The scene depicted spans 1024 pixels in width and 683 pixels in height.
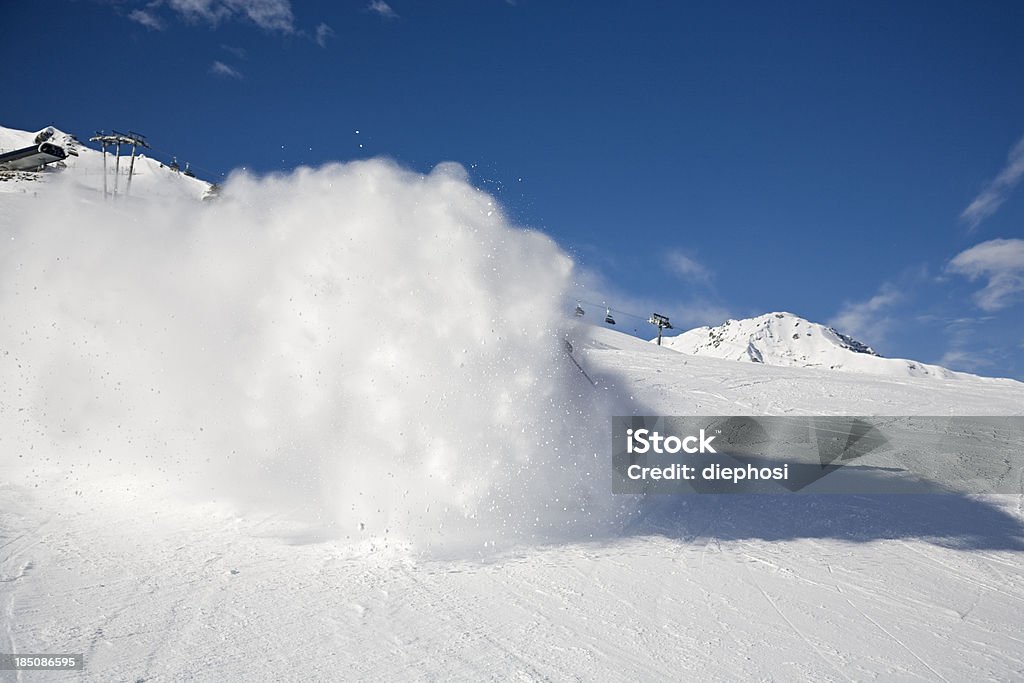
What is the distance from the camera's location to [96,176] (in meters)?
57.2

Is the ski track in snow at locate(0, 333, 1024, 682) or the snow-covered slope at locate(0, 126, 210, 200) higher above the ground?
the snow-covered slope at locate(0, 126, 210, 200)

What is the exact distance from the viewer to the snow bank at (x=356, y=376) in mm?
7672

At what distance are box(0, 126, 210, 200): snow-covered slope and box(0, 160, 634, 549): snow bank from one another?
7.50 meters

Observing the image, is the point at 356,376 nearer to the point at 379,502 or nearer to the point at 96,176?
the point at 379,502

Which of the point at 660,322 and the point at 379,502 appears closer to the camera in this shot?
the point at 379,502

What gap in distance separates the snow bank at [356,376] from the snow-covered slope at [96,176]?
750cm

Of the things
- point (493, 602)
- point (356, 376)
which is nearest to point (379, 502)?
point (356, 376)

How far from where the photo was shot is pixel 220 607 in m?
5.20

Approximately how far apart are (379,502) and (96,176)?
211ft

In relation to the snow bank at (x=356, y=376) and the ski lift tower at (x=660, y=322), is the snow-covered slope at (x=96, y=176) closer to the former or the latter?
the snow bank at (x=356, y=376)

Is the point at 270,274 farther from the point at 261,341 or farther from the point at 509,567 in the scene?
the point at 509,567

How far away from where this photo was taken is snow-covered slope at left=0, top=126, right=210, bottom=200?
2346 centimetres

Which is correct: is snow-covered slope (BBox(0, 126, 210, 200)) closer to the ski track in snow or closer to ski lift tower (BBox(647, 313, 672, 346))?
the ski track in snow

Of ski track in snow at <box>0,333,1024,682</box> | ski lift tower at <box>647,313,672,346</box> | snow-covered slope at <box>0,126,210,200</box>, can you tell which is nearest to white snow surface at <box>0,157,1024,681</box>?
ski track in snow at <box>0,333,1024,682</box>
